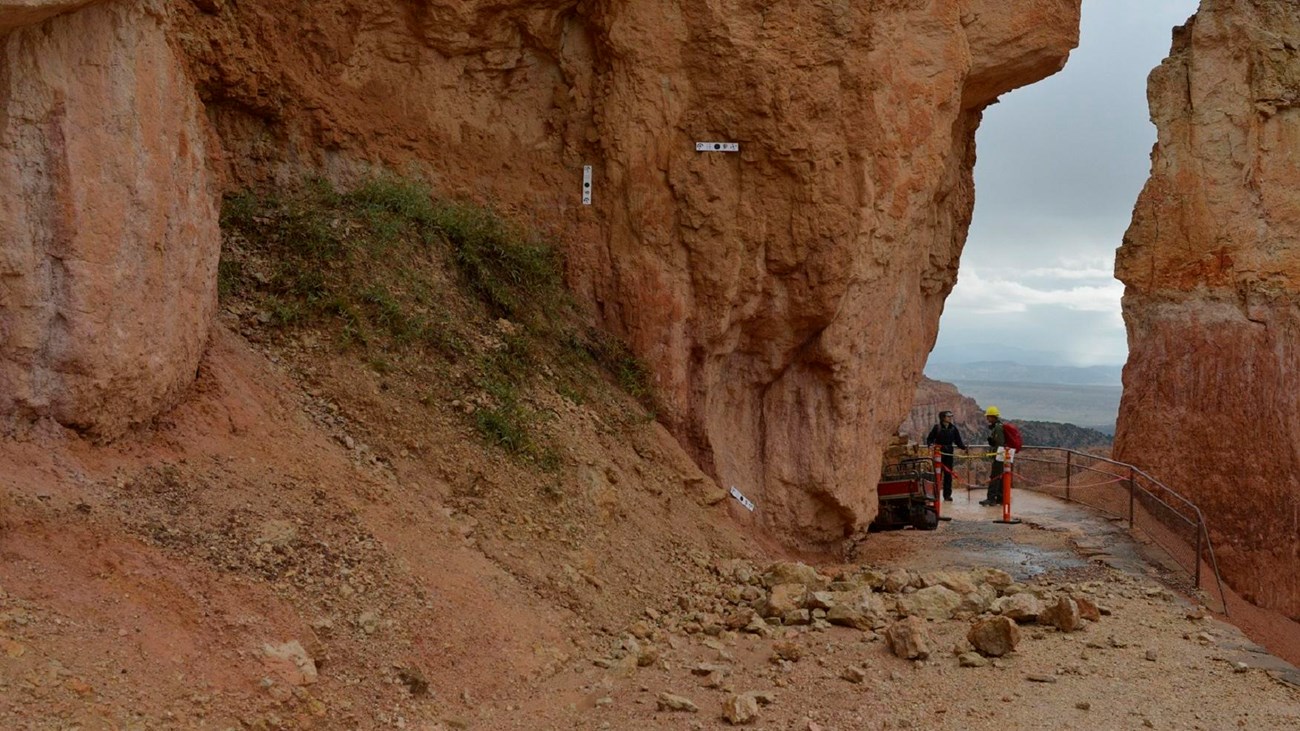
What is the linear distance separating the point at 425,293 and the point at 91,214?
2.91m

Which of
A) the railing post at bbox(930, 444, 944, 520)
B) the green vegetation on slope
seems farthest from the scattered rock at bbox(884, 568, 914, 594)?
the railing post at bbox(930, 444, 944, 520)

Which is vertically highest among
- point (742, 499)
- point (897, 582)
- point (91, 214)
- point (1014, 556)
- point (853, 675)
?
point (91, 214)

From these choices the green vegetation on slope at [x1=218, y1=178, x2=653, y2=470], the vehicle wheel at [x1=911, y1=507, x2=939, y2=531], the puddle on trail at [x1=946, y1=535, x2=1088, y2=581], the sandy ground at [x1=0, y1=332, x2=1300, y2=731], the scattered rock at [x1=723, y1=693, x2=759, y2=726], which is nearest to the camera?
the sandy ground at [x1=0, y1=332, x2=1300, y2=731]

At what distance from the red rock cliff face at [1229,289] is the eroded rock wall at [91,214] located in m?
15.7

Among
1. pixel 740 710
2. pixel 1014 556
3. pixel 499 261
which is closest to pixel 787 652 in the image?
pixel 740 710

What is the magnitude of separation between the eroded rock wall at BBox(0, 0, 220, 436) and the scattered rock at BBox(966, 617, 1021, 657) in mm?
5002

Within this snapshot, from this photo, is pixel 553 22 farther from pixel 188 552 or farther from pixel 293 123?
pixel 188 552

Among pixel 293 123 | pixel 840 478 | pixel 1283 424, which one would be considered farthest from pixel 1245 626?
pixel 293 123

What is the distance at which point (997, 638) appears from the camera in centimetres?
680

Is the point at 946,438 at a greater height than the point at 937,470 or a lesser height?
greater

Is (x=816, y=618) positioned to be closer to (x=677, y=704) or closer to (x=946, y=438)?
(x=677, y=704)

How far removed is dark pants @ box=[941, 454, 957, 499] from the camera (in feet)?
53.5

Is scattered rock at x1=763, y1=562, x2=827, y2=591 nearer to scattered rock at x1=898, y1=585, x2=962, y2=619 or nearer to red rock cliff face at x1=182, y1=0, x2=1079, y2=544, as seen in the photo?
scattered rock at x1=898, y1=585, x2=962, y2=619

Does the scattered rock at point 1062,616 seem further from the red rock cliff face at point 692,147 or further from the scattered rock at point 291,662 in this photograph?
the scattered rock at point 291,662
